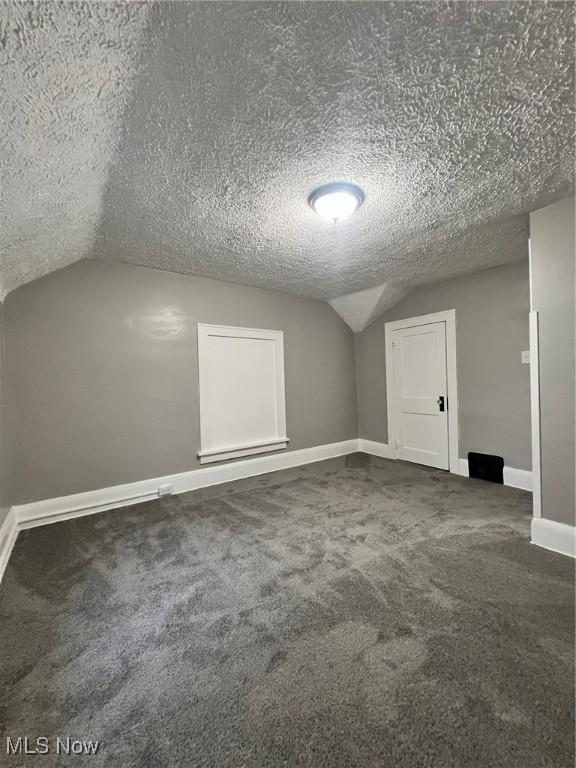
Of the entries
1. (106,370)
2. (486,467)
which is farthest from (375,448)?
(106,370)

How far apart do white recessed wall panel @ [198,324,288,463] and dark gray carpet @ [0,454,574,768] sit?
4.27ft

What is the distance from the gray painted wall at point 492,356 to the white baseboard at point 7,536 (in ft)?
14.1

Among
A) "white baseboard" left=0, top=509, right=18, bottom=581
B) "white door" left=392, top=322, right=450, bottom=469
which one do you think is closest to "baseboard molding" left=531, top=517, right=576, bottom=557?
"white door" left=392, top=322, right=450, bottom=469

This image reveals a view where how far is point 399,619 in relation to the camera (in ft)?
4.71

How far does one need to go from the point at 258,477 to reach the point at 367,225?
2930mm

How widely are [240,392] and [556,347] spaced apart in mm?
2988

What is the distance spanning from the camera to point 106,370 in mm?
2947

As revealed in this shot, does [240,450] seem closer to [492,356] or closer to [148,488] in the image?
[148,488]

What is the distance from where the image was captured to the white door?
12.5 feet

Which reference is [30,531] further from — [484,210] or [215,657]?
[484,210]

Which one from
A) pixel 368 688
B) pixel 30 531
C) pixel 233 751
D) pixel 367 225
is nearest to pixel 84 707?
pixel 233 751

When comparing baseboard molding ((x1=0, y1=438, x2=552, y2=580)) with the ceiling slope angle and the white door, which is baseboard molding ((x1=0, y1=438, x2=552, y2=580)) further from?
the ceiling slope angle

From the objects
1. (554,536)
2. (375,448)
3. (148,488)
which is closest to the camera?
(554,536)

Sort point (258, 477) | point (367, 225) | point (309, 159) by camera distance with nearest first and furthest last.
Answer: point (309, 159) < point (367, 225) < point (258, 477)
